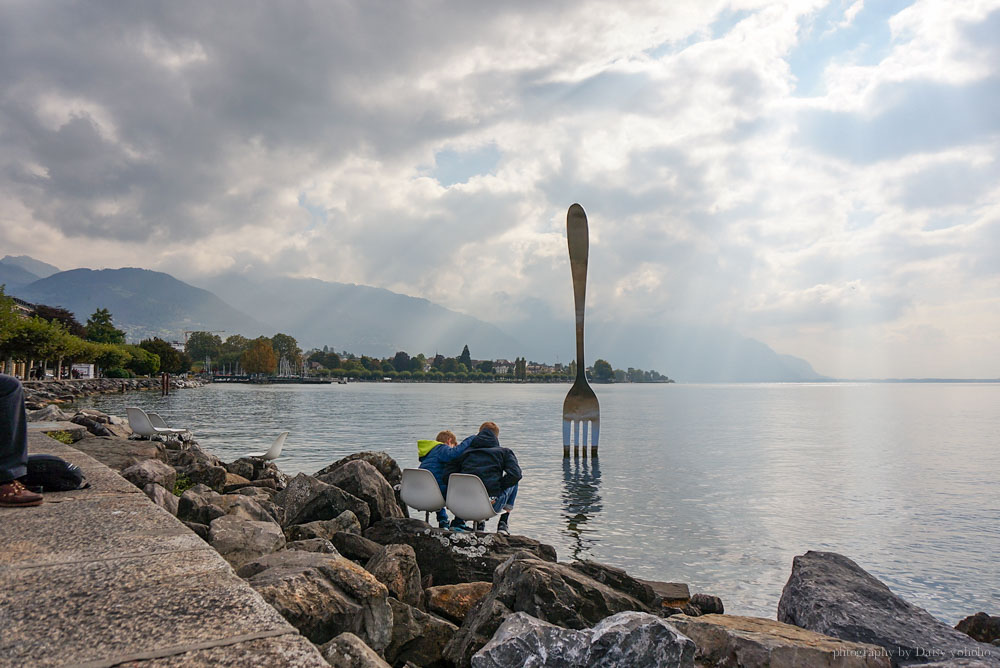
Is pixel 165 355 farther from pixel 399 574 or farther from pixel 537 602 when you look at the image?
pixel 537 602

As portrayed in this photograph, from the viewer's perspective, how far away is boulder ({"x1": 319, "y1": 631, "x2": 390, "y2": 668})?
396 cm

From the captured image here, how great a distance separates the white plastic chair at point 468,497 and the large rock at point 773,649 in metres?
3.72

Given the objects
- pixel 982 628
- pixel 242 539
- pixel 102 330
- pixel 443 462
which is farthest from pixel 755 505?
pixel 102 330

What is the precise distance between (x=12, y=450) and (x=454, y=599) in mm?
4244

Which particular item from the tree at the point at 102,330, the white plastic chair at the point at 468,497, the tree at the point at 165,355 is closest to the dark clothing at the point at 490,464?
the white plastic chair at the point at 468,497

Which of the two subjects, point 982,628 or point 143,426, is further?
point 143,426

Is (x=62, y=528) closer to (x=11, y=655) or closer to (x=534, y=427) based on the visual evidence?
(x=11, y=655)

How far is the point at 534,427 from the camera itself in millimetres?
40312

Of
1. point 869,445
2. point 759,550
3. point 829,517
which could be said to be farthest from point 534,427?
point 759,550

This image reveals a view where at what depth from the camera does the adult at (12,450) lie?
17.8 ft

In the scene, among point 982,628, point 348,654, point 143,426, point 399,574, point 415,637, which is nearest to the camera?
point 348,654

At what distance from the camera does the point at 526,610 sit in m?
5.26

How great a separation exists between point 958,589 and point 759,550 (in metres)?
2.79

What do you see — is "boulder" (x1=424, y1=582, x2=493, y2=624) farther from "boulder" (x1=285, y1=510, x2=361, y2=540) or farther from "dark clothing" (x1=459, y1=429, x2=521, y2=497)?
"dark clothing" (x1=459, y1=429, x2=521, y2=497)
